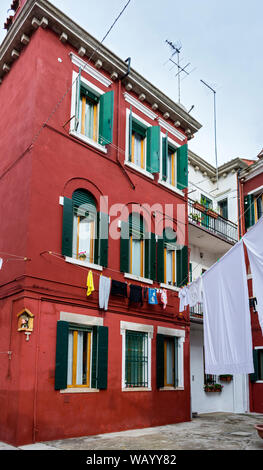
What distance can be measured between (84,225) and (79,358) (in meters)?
3.49

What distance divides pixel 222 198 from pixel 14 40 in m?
12.2

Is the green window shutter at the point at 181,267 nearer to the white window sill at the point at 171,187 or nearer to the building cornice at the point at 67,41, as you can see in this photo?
the white window sill at the point at 171,187

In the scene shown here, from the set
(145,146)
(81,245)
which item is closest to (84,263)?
(81,245)

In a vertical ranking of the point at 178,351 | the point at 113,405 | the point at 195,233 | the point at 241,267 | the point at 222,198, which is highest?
the point at 222,198

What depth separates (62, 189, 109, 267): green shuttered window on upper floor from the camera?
474 inches

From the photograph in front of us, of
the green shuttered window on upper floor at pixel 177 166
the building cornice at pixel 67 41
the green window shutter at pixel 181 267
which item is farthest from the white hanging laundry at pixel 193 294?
the building cornice at pixel 67 41

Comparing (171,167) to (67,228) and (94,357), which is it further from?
(94,357)

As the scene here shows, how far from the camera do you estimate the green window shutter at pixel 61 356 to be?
10.6 meters

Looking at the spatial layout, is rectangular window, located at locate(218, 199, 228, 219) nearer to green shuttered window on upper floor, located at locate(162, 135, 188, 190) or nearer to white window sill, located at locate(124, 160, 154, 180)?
green shuttered window on upper floor, located at locate(162, 135, 188, 190)

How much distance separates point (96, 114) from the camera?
13695 millimetres

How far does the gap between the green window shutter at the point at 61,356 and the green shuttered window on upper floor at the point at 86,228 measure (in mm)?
1954

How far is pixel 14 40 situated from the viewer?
1293 centimetres

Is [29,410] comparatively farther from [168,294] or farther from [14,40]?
[14,40]

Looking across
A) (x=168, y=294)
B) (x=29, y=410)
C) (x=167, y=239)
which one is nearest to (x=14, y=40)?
(x=167, y=239)
